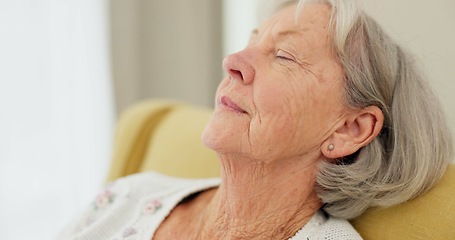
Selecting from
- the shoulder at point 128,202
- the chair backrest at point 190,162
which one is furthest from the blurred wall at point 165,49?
the shoulder at point 128,202

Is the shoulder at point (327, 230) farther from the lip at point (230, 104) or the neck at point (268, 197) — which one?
the lip at point (230, 104)

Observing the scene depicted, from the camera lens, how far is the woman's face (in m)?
1.25

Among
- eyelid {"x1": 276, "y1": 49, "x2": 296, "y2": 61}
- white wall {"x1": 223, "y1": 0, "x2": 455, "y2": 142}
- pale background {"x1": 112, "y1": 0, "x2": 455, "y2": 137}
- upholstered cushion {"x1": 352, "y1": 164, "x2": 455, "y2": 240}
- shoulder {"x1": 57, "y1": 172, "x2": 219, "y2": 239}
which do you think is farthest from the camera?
pale background {"x1": 112, "y1": 0, "x2": 455, "y2": 137}

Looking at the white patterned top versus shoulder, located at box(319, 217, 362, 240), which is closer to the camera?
shoulder, located at box(319, 217, 362, 240)

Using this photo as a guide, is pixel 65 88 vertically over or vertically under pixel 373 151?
under

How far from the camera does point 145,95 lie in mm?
2969

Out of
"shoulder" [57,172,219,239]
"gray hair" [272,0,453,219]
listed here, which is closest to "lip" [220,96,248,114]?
"gray hair" [272,0,453,219]

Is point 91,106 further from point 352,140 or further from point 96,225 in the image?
point 352,140

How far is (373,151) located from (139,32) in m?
1.77

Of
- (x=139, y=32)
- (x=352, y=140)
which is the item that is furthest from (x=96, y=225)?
(x=139, y=32)

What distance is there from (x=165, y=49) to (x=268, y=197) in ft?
5.70

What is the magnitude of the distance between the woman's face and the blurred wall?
158cm

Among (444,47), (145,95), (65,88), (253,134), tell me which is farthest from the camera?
(145,95)

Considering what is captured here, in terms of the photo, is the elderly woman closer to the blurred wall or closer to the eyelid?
the eyelid
